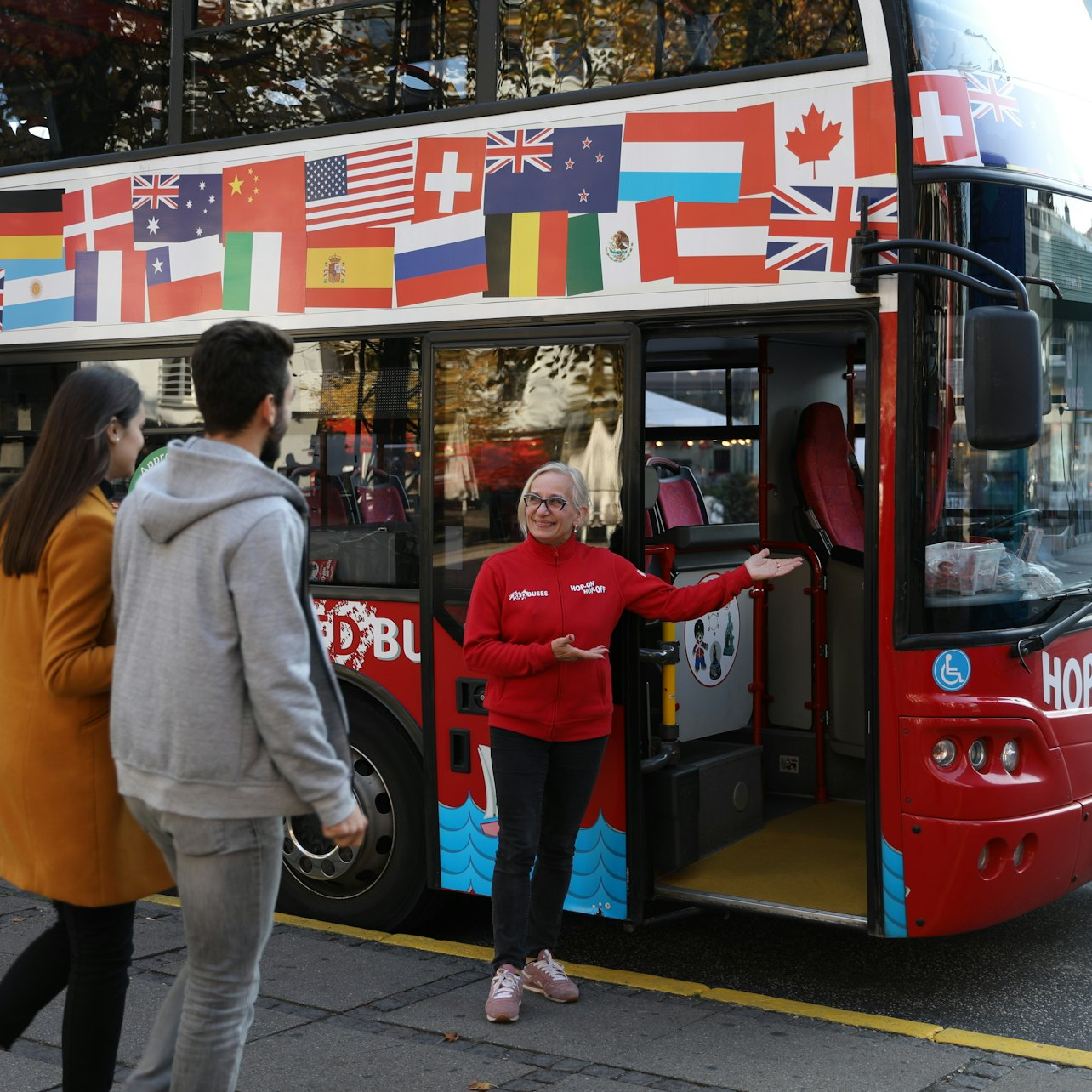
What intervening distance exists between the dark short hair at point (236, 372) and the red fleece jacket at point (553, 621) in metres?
1.85

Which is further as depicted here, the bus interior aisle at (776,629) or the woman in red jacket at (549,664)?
the bus interior aisle at (776,629)

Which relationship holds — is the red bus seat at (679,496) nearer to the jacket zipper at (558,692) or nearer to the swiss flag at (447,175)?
the swiss flag at (447,175)

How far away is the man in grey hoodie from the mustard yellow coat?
21 centimetres

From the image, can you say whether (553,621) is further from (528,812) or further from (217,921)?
(217,921)

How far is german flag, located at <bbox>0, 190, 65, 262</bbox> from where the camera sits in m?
6.46

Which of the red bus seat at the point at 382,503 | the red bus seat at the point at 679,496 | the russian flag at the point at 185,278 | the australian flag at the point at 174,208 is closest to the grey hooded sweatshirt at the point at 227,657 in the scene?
the red bus seat at the point at 382,503

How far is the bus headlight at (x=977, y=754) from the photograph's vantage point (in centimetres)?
469

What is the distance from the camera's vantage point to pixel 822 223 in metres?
4.73

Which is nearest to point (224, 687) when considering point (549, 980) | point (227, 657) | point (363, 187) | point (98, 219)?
point (227, 657)

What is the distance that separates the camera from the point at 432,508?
555 centimetres

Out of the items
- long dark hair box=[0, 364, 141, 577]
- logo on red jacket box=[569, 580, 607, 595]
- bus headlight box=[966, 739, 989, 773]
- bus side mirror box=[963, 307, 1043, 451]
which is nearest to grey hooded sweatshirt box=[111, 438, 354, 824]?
long dark hair box=[0, 364, 141, 577]

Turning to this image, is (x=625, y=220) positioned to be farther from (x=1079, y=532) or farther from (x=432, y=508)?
(x=1079, y=532)

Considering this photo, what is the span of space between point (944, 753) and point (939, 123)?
195cm

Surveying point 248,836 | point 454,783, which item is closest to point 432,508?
point 454,783
